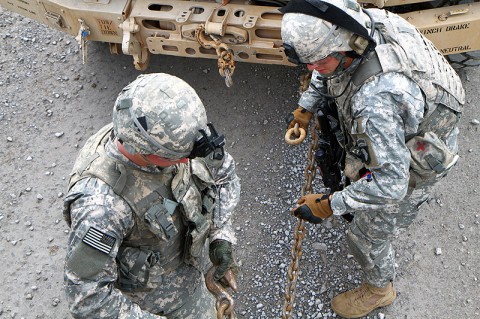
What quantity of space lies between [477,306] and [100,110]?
3.42 metres

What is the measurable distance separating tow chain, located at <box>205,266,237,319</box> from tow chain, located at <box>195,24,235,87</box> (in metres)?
1.49

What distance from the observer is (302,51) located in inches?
113

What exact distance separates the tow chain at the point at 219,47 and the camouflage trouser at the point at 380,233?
1.35 m

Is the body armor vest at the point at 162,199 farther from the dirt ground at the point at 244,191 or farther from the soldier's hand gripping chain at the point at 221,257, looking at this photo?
the dirt ground at the point at 244,191

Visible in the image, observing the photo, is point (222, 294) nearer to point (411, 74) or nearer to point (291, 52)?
point (291, 52)

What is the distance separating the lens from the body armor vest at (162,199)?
256 centimetres

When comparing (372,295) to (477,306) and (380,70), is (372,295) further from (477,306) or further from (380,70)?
(380,70)

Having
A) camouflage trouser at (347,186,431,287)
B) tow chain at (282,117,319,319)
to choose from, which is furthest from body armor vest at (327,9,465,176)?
tow chain at (282,117,319,319)

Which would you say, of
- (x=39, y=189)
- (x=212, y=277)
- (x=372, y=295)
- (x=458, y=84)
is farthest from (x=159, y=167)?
(x=39, y=189)

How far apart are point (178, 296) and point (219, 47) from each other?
69.4 inches

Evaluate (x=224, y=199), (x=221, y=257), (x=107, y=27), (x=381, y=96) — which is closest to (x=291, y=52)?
(x=381, y=96)

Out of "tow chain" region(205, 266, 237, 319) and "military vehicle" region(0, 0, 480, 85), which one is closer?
"tow chain" region(205, 266, 237, 319)

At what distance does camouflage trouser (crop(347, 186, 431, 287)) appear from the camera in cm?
342

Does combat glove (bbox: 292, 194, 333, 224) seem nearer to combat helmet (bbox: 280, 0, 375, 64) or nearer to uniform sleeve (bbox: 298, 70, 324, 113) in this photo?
uniform sleeve (bbox: 298, 70, 324, 113)
